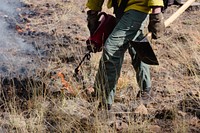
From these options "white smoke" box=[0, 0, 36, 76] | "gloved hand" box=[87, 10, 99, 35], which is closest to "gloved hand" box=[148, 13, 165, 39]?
"gloved hand" box=[87, 10, 99, 35]

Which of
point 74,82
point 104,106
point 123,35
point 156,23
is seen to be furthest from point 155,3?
point 74,82

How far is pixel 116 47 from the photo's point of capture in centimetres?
389

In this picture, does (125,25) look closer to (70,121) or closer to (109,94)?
(109,94)

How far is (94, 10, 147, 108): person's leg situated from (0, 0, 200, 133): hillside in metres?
0.27

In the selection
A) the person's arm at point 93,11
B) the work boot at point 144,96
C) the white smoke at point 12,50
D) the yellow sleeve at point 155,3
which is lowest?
the work boot at point 144,96

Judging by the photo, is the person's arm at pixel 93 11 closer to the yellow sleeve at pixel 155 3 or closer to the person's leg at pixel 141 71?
the person's leg at pixel 141 71

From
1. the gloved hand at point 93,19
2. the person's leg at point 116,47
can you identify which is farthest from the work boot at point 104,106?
the gloved hand at point 93,19

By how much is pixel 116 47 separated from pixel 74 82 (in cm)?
120

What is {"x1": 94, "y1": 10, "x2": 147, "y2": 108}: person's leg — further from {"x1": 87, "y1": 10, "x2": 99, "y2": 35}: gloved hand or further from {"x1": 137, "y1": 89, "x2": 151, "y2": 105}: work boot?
{"x1": 137, "y1": 89, "x2": 151, "y2": 105}: work boot

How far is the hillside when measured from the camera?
386cm

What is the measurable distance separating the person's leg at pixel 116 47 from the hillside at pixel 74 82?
0.89 ft

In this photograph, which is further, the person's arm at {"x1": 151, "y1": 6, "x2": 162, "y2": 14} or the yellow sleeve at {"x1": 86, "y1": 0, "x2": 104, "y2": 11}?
the yellow sleeve at {"x1": 86, "y1": 0, "x2": 104, "y2": 11}

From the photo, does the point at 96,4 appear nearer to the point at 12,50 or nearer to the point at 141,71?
the point at 141,71

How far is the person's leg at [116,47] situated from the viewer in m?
3.88
